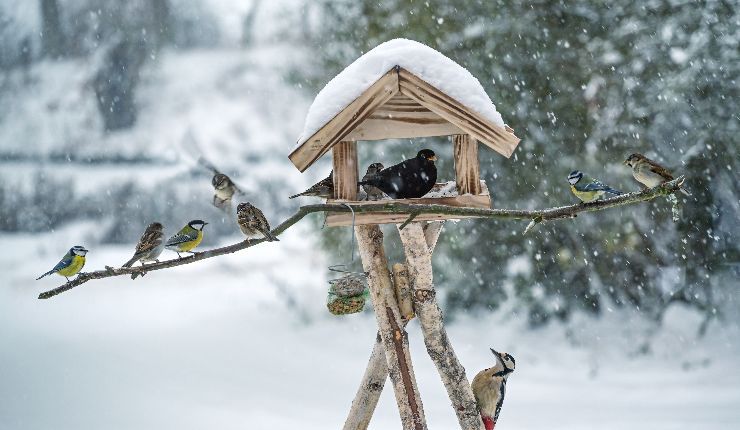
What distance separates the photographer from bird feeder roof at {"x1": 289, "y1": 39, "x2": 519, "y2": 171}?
2904 millimetres

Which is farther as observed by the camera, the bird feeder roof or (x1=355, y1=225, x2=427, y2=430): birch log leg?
(x1=355, y1=225, x2=427, y2=430): birch log leg

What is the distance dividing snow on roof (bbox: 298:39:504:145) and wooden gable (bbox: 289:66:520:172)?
2cm

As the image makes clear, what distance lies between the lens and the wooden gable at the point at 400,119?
2902 mm

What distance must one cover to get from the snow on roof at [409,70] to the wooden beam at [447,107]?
0.05ft

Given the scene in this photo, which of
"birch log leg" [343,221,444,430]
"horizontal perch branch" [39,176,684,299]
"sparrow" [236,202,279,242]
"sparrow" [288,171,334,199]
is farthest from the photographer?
"birch log leg" [343,221,444,430]

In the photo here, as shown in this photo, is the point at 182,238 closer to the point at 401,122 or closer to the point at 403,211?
the point at 401,122

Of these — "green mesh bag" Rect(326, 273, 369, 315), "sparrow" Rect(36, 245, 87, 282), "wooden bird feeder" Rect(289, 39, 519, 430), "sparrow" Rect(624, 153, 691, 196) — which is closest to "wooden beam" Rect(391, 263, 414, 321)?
"wooden bird feeder" Rect(289, 39, 519, 430)

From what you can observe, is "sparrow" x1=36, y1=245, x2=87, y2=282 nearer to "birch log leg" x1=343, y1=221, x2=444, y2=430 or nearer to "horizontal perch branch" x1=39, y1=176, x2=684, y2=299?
"horizontal perch branch" x1=39, y1=176, x2=684, y2=299

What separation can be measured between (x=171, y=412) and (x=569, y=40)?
14.6ft

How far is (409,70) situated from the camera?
9.49 feet

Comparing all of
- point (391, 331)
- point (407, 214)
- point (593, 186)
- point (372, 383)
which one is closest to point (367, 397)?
point (372, 383)

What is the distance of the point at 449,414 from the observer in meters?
6.73

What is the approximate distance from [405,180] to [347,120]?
0.31 m

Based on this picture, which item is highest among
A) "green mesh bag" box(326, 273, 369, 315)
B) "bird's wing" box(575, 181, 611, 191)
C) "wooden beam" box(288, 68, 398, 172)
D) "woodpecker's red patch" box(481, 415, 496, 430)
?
"bird's wing" box(575, 181, 611, 191)
